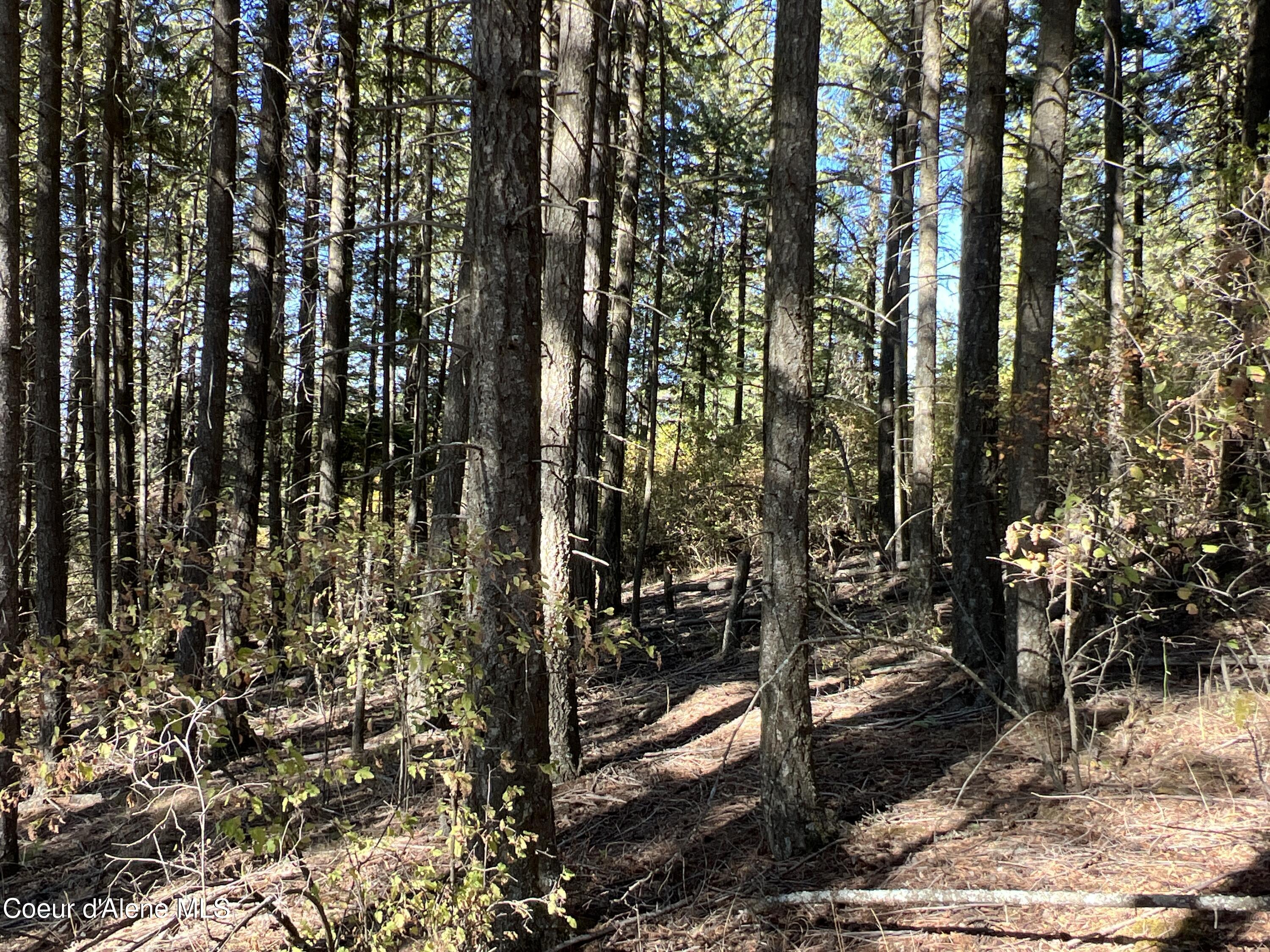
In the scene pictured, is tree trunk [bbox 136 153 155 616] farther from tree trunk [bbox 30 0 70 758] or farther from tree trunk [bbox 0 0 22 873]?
tree trunk [bbox 0 0 22 873]

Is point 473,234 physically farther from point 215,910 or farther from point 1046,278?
point 1046,278

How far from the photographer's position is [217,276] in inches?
317

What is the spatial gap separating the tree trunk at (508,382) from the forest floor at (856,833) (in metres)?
0.54

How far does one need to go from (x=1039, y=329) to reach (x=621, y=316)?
5817 millimetres

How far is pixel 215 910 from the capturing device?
3738mm

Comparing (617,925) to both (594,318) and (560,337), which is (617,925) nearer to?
(560,337)

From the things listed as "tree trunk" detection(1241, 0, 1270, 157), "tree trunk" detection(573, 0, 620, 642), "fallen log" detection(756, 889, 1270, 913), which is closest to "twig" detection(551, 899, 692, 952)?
"fallen log" detection(756, 889, 1270, 913)

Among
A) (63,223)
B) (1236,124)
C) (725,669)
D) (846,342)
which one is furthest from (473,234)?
(846,342)

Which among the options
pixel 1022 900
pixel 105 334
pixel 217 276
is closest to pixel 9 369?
pixel 217 276

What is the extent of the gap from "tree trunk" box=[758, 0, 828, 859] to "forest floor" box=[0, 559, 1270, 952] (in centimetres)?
49

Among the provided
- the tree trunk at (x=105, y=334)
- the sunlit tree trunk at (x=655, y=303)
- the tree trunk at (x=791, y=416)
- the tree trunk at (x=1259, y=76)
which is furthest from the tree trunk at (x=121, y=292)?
the tree trunk at (x=1259, y=76)

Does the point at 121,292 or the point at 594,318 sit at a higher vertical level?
the point at 121,292

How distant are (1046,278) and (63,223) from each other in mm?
17369

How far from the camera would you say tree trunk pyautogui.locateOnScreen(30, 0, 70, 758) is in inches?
296
